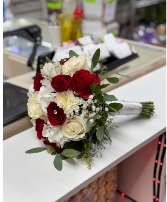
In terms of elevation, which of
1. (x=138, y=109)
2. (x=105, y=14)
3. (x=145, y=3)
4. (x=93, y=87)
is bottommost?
(x=138, y=109)

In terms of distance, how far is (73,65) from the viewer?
0.79 meters

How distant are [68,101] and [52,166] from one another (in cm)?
18

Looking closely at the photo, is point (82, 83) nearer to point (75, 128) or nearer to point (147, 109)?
point (75, 128)

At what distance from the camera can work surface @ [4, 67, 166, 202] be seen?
72cm

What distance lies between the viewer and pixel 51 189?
0.72 meters

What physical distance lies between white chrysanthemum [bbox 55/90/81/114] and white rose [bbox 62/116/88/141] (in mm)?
28

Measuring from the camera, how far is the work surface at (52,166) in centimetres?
72

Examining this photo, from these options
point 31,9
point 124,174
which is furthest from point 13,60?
point 31,9

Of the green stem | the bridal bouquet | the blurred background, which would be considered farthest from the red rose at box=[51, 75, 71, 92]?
the blurred background

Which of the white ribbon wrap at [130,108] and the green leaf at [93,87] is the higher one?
the green leaf at [93,87]

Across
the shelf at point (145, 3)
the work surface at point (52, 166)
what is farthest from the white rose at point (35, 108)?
the shelf at point (145, 3)

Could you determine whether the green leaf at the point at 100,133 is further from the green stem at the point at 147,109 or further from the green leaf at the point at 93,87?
the green stem at the point at 147,109

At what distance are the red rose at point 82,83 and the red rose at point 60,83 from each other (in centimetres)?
1

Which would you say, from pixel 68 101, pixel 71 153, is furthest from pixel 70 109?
pixel 71 153
